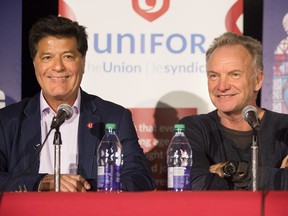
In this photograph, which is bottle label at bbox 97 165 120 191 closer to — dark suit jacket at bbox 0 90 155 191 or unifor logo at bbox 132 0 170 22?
dark suit jacket at bbox 0 90 155 191

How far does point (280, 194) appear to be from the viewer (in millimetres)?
2887

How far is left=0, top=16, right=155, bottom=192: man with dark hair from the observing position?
14.0 feet

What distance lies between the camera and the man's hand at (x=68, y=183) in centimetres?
373

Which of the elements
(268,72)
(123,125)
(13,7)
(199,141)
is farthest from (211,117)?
(13,7)

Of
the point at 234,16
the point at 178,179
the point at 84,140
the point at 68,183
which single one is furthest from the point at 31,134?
the point at 234,16

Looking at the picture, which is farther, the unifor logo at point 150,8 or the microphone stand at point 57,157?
the unifor logo at point 150,8

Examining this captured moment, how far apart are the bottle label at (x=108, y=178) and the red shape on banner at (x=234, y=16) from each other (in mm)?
1735

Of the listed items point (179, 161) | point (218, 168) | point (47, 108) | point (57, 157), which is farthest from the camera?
point (179, 161)

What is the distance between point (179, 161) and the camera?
456cm

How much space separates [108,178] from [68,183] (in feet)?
0.68

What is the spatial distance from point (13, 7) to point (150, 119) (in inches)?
46.3

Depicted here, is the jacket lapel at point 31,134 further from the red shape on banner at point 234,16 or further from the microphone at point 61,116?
the red shape on banner at point 234,16

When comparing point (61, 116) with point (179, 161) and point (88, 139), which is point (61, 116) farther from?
point (179, 161)

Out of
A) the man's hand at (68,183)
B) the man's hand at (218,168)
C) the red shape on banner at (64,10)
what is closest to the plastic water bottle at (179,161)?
the man's hand at (218,168)
